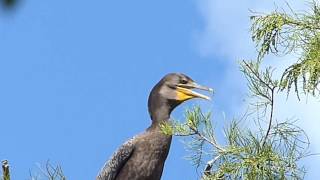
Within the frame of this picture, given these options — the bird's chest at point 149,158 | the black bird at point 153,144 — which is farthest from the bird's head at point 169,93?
the bird's chest at point 149,158

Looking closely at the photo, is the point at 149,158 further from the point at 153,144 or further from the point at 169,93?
the point at 169,93

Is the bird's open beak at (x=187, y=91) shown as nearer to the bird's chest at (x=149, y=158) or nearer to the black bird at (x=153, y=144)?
the black bird at (x=153, y=144)

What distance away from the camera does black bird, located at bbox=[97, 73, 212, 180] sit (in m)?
3.31

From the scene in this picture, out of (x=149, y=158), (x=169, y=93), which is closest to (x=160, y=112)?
(x=169, y=93)

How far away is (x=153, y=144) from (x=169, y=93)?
284 mm

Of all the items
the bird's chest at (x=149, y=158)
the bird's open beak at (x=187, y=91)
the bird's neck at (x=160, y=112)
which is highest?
the bird's open beak at (x=187, y=91)

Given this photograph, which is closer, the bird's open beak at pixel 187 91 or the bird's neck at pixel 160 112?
the bird's open beak at pixel 187 91

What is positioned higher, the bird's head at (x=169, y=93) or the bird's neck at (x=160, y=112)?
the bird's head at (x=169, y=93)

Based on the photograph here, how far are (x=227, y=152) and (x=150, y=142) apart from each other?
1584 mm

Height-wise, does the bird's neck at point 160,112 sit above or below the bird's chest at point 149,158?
above

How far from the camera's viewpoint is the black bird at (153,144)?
10.9 ft

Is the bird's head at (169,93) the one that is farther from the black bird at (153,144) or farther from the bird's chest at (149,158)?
the bird's chest at (149,158)

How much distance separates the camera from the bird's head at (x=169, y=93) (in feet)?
10.9

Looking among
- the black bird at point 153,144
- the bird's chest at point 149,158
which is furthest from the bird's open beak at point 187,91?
the bird's chest at point 149,158
